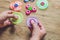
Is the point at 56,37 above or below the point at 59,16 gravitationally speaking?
below

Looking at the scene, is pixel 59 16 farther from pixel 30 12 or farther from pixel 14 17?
pixel 14 17

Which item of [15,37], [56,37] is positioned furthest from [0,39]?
[56,37]

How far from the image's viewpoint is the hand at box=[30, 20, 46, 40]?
98 centimetres

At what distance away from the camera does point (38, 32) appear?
99cm

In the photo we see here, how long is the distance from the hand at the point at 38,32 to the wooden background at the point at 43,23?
0.19 ft

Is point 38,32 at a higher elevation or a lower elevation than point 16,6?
lower

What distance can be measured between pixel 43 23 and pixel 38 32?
11cm

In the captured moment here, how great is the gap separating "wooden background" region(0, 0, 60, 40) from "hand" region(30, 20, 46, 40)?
0.06 meters

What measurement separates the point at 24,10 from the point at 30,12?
0.05 m

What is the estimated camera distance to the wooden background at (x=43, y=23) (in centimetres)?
105

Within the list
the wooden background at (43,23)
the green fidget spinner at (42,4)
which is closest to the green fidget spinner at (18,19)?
the wooden background at (43,23)

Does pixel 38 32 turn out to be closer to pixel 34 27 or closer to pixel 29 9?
pixel 34 27

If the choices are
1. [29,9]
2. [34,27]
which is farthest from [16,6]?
[34,27]

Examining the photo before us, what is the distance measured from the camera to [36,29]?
1000mm
